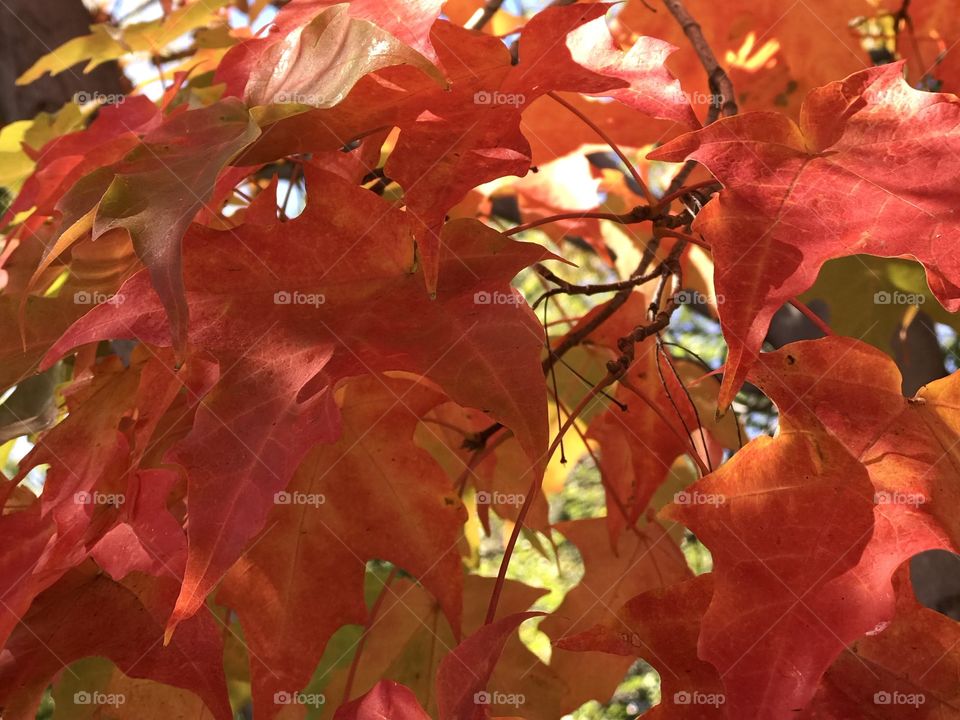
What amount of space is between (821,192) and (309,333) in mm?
266

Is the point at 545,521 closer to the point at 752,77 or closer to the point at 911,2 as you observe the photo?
the point at 752,77

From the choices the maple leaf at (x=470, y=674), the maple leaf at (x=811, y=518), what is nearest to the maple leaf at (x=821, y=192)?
the maple leaf at (x=811, y=518)

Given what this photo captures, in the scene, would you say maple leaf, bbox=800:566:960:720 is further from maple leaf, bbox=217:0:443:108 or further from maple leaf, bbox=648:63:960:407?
maple leaf, bbox=217:0:443:108

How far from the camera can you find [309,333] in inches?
20.0

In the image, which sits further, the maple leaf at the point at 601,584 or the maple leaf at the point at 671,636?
the maple leaf at the point at 601,584

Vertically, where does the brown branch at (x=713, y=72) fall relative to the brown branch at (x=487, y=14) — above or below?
below

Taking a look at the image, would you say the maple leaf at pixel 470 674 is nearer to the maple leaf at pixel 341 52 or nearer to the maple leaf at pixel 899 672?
the maple leaf at pixel 899 672

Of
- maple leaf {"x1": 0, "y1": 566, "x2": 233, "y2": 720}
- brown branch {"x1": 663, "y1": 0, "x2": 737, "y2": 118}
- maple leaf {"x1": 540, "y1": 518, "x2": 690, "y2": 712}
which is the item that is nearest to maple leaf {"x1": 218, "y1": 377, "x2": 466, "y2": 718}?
maple leaf {"x1": 0, "y1": 566, "x2": 233, "y2": 720}

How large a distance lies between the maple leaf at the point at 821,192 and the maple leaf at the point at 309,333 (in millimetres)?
100

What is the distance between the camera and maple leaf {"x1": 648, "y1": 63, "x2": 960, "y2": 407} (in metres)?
0.42

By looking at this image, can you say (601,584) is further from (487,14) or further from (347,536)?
(487,14)

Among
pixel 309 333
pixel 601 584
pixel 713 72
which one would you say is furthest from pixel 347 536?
pixel 713 72

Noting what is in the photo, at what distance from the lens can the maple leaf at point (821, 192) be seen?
1.38ft

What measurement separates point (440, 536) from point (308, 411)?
160mm
